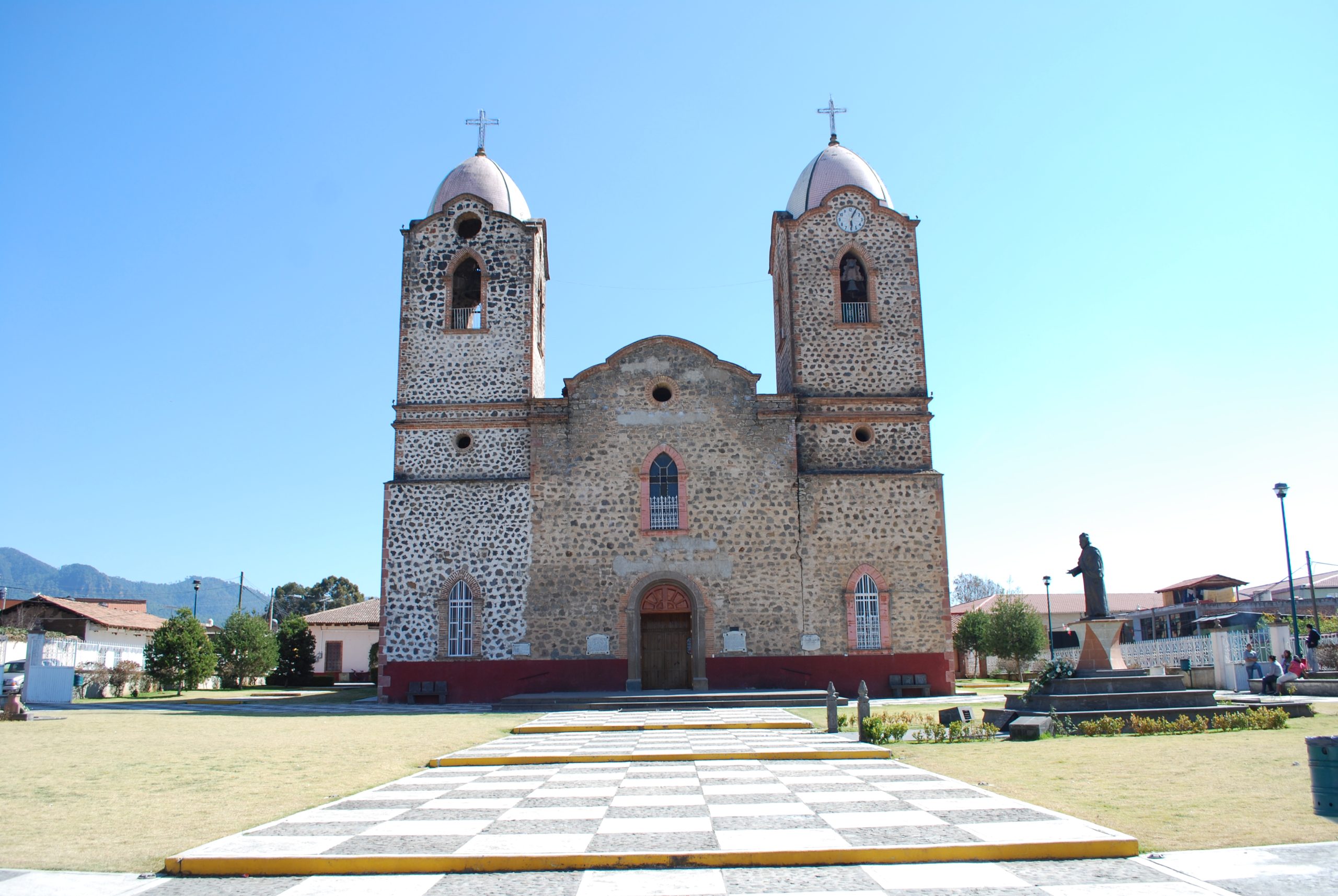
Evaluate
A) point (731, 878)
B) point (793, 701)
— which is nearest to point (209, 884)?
point (731, 878)

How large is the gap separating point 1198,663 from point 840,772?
23257 millimetres

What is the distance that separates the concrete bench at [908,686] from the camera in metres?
24.9

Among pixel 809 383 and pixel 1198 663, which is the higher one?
pixel 809 383

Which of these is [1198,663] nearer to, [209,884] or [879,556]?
[879,556]

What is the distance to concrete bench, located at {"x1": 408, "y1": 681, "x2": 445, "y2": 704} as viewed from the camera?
81.7ft

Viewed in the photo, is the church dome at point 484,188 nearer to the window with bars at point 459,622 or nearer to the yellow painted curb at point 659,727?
the window with bars at point 459,622

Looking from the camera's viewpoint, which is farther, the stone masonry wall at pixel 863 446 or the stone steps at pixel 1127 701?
the stone masonry wall at pixel 863 446

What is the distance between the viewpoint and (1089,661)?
16.1 metres

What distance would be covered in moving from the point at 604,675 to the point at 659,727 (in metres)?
7.89

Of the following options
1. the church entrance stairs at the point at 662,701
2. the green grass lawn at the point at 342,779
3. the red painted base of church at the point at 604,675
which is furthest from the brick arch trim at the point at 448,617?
the green grass lawn at the point at 342,779

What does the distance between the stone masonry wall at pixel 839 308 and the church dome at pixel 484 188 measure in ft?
26.8

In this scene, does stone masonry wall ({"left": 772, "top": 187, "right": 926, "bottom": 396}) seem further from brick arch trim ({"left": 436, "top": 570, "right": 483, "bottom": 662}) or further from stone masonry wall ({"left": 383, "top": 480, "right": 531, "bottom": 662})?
brick arch trim ({"left": 436, "top": 570, "right": 483, "bottom": 662})

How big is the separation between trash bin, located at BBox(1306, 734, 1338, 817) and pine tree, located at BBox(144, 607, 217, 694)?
113ft

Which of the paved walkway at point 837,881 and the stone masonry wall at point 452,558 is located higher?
the stone masonry wall at point 452,558
